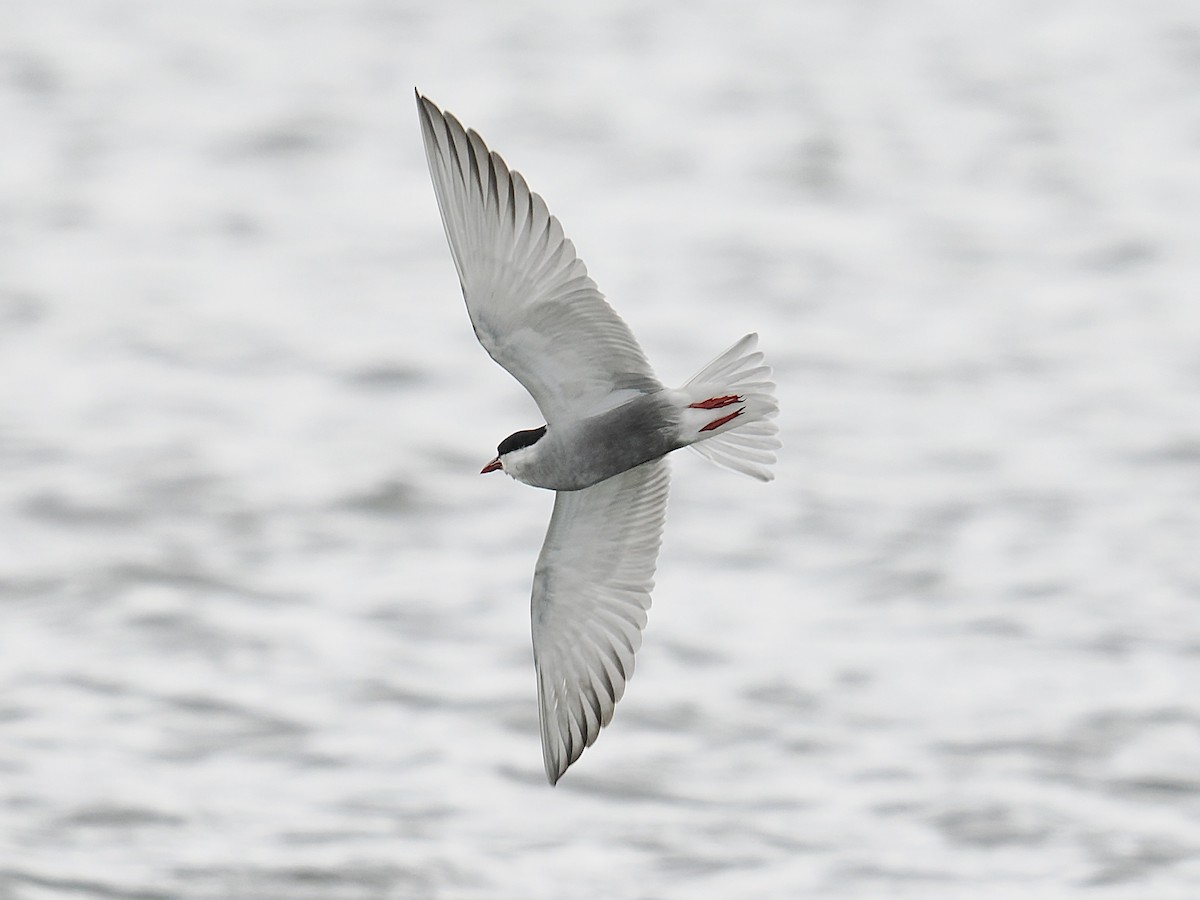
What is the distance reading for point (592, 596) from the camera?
6.17 metres

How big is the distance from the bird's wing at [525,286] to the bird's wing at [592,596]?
19.4 inches

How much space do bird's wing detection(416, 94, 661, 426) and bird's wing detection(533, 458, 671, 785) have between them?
1.62ft

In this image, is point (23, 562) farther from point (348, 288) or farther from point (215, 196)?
point (215, 196)

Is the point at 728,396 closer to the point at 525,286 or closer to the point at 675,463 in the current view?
the point at 525,286

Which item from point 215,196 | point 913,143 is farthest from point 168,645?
point 913,143

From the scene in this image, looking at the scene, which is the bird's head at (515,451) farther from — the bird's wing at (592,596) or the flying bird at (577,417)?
the bird's wing at (592,596)

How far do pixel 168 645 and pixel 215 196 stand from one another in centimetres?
916

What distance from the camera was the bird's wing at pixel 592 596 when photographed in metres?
6.11

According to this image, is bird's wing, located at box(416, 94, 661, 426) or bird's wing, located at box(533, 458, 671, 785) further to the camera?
bird's wing, located at box(533, 458, 671, 785)

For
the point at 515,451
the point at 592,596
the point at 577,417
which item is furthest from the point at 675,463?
the point at 515,451

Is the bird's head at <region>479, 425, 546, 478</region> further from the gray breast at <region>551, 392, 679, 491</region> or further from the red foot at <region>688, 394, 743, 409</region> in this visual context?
the red foot at <region>688, 394, 743, 409</region>

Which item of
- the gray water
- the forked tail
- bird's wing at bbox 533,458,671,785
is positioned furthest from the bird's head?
the gray water

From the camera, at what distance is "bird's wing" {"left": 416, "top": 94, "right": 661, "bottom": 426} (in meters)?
5.33

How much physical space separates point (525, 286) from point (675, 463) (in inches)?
461
